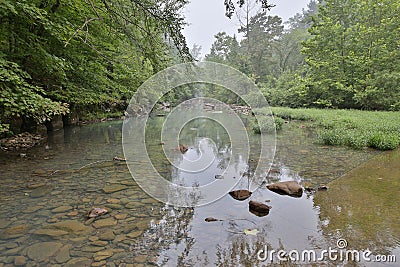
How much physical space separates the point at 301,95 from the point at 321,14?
24.6 feet


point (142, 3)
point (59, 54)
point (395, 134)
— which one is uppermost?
point (59, 54)

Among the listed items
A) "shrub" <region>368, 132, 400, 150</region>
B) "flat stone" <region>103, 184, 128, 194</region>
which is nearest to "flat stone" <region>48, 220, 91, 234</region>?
"flat stone" <region>103, 184, 128, 194</region>

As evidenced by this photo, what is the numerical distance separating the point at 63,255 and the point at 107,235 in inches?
19.2

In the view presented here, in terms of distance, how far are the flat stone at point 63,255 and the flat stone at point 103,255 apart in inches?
10.2

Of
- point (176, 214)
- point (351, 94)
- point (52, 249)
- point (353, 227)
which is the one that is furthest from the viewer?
point (351, 94)

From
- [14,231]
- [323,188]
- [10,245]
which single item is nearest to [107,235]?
[10,245]

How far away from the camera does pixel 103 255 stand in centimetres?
255

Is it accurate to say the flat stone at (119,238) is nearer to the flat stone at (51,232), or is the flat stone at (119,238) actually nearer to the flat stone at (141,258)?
the flat stone at (141,258)

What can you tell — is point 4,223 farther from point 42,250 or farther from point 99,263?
point 99,263

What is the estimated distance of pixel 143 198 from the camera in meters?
4.08

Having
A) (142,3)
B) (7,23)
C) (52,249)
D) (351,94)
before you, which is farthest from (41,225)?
(351,94)

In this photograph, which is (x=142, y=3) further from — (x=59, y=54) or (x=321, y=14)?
(x=321, y=14)

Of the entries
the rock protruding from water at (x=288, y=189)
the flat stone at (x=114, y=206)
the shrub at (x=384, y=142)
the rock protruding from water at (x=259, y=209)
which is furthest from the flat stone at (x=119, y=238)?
the shrub at (x=384, y=142)

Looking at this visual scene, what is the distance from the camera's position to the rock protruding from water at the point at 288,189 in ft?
13.7
